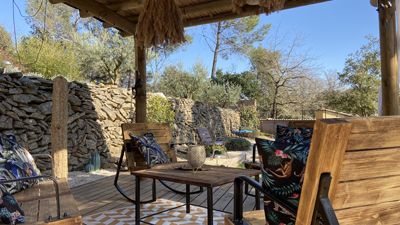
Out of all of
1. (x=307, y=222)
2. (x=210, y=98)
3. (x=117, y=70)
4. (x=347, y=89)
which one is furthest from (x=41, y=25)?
(x=307, y=222)

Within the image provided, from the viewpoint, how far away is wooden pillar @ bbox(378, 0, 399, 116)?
313cm

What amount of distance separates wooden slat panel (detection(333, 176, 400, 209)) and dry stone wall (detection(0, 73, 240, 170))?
8.50ft

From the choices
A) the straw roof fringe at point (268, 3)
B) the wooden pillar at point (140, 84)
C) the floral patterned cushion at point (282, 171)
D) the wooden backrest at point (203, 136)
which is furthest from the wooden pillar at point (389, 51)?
the wooden backrest at point (203, 136)

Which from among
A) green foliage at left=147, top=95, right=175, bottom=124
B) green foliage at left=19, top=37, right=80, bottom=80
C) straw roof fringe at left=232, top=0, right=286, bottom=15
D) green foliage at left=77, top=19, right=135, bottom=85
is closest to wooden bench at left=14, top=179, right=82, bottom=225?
straw roof fringe at left=232, top=0, right=286, bottom=15

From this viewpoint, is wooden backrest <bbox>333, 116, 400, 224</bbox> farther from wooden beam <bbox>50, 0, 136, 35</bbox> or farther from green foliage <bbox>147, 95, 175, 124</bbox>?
green foliage <bbox>147, 95, 175, 124</bbox>

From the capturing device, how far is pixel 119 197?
3572 millimetres

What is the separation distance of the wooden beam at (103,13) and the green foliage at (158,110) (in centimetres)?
251

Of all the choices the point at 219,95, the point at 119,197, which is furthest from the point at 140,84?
the point at 219,95

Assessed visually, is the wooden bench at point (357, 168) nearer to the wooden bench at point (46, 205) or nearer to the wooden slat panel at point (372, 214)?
the wooden slat panel at point (372, 214)

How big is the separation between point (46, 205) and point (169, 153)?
1.96m

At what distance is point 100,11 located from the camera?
429 cm

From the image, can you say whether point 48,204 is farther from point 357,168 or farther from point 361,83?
point 361,83

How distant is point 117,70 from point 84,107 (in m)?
3.69

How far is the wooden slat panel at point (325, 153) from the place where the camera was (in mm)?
787
